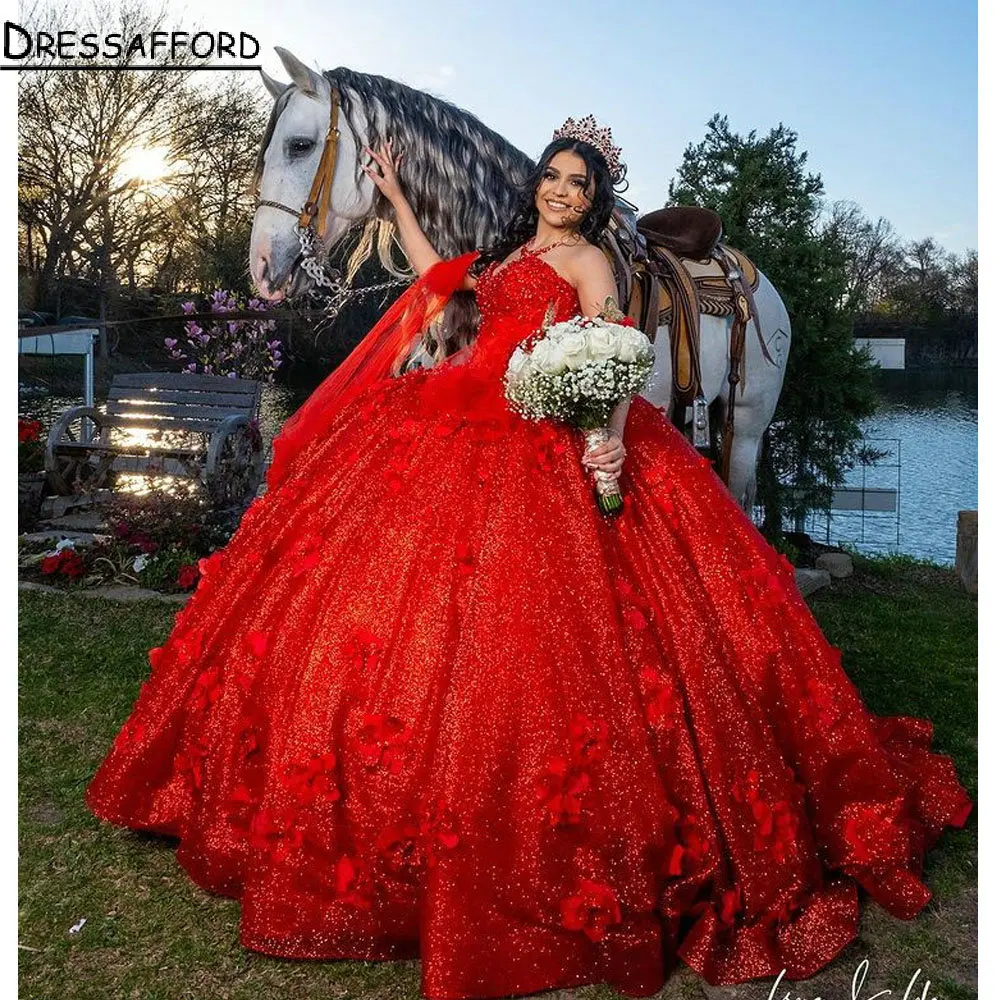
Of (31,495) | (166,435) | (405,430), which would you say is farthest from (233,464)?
(405,430)

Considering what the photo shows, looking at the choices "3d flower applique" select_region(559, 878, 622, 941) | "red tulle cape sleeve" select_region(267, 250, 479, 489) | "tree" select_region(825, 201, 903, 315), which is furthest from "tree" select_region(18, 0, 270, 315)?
"3d flower applique" select_region(559, 878, 622, 941)

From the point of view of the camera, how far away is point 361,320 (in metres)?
9.71

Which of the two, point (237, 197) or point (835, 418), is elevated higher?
point (237, 197)

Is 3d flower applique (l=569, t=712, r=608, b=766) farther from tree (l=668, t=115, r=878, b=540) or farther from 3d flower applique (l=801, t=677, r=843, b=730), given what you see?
tree (l=668, t=115, r=878, b=540)

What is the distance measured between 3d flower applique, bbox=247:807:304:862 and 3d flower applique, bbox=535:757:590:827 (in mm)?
657

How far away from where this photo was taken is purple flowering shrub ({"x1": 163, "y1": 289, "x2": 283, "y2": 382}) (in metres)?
9.12

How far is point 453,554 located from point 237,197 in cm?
846

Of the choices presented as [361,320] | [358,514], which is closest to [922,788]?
[358,514]

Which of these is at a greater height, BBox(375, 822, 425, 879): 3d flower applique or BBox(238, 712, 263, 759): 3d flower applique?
BBox(238, 712, 263, 759): 3d flower applique

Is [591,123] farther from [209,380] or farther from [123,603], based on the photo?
[209,380]

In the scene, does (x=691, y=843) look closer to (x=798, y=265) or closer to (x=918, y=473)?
(x=798, y=265)

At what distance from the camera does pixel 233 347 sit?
30.2ft

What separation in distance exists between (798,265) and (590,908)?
6.43m

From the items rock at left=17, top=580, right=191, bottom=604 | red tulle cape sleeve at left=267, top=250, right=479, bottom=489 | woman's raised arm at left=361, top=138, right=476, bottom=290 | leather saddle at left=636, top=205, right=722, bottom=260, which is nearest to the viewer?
red tulle cape sleeve at left=267, top=250, right=479, bottom=489
